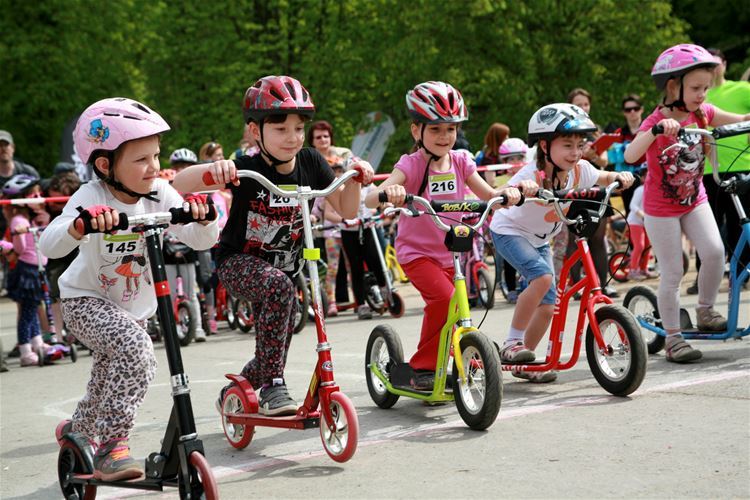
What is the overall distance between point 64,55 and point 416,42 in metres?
12.5

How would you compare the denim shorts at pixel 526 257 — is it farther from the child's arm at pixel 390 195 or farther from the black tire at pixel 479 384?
the black tire at pixel 479 384

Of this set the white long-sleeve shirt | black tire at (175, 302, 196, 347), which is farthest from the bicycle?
black tire at (175, 302, 196, 347)

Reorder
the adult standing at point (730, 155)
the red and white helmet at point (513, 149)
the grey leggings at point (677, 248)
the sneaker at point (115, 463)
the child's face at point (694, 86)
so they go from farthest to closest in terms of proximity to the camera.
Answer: the red and white helmet at point (513, 149) → the adult standing at point (730, 155) → the grey leggings at point (677, 248) → the child's face at point (694, 86) → the sneaker at point (115, 463)

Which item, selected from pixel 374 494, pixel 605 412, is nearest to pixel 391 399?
pixel 605 412

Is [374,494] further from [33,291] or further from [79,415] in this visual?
[33,291]

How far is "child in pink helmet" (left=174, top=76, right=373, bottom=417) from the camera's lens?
6.25m

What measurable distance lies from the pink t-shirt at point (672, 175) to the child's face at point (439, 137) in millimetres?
1581

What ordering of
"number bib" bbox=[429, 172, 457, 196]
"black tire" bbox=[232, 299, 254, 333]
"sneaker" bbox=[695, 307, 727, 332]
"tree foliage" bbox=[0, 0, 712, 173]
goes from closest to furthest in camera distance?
"number bib" bbox=[429, 172, 457, 196], "sneaker" bbox=[695, 307, 727, 332], "black tire" bbox=[232, 299, 254, 333], "tree foliage" bbox=[0, 0, 712, 173]

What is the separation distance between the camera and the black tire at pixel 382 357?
7.28 metres

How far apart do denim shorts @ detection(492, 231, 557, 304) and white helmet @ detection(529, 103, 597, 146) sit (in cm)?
69

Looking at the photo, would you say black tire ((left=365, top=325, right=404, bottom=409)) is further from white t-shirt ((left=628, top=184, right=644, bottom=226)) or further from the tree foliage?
the tree foliage

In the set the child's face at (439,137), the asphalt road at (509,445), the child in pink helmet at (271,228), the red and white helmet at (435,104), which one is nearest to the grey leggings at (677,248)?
the asphalt road at (509,445)

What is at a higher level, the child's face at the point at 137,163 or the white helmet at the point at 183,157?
the white helmet at the point at 183,157

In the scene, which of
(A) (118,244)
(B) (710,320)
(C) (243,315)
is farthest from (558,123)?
(C) (243,315)
